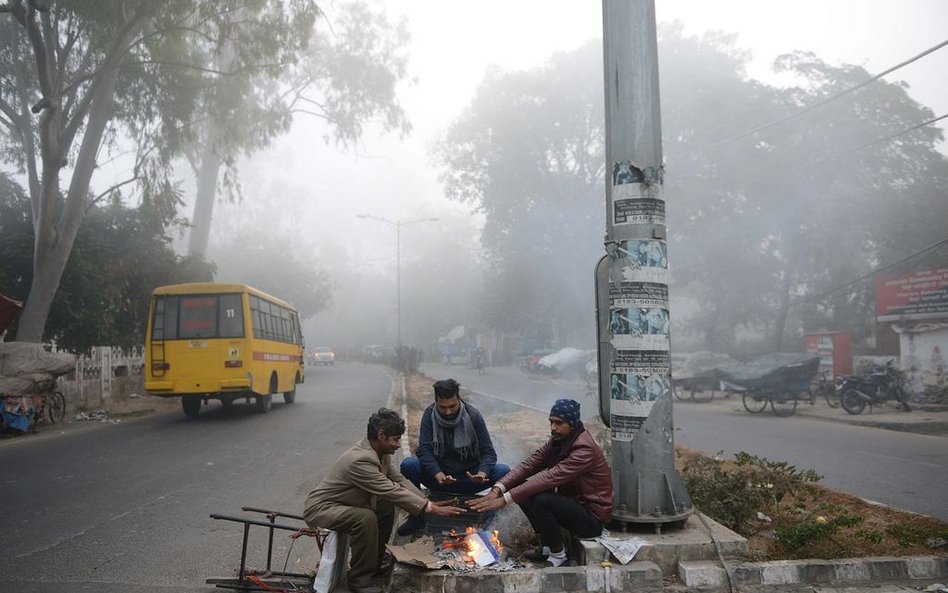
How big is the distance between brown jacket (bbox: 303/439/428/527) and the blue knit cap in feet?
3.80

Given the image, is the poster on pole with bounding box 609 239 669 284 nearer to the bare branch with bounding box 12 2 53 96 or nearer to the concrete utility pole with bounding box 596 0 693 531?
the concrete utility pole with bounding box 596 0 693 531

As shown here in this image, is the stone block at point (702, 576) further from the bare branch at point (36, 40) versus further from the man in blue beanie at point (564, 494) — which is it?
the bare branch at point (36, 40)

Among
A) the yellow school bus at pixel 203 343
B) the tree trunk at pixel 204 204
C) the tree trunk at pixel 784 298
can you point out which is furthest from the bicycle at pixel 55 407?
the tree trunk at pixel 784 298

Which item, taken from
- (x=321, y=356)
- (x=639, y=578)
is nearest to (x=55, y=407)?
(x=639, y=578)

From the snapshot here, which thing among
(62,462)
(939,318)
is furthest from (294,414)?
(939,318)

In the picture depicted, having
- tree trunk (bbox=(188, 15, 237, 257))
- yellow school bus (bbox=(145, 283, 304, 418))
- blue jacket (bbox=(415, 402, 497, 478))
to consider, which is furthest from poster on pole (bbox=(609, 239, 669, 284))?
tree trunk (bbox=(188, 15, 237, 257))

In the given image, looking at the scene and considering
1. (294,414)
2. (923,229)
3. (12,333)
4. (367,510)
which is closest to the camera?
(367,510)

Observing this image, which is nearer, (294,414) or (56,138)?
(56,138)

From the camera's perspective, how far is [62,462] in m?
9.59

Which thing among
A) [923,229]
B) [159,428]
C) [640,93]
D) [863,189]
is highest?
[863,189]

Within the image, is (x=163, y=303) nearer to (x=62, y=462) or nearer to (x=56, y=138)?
(x=56, y=138)

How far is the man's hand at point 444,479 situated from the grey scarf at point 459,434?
0.76 feet

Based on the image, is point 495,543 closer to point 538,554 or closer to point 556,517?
point 538,554

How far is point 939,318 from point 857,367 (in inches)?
145
